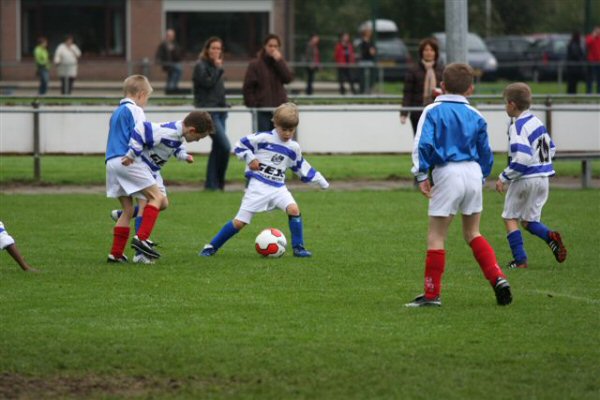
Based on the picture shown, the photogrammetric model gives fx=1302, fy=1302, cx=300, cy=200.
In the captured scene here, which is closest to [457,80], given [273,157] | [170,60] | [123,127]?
[273,157]

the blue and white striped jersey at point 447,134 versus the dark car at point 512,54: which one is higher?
the dark car at point 512,54

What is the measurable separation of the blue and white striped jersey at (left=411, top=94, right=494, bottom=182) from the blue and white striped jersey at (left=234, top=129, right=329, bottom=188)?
296cm

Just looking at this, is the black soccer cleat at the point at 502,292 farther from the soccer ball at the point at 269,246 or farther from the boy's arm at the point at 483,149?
the soccer ball at the point at 269,246

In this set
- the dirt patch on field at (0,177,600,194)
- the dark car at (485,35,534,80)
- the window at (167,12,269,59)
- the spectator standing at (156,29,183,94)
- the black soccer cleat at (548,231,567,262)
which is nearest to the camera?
the black soccer cleat at (548,231,567,262)

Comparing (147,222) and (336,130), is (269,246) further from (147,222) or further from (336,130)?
(336,130)

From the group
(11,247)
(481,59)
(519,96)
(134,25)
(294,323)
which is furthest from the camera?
(134,25)

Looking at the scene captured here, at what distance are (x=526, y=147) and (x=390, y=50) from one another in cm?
2223

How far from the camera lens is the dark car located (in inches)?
1448

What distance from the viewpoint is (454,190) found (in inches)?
343

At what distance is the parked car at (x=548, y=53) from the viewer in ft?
112

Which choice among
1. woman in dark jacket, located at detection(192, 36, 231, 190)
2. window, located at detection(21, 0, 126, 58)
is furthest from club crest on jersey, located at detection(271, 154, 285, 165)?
window, located at detection(21, 0, 126, 58)

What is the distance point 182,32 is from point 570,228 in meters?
30.4

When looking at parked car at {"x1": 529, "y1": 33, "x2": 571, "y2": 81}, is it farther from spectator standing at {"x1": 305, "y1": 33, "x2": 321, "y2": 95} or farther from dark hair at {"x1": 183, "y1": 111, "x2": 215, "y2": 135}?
dark hair at {"x1": 183, "y1": 111, "x2": 215, "y2": 135}

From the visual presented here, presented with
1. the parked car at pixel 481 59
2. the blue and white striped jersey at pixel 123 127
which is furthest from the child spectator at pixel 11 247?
the parked car at pixel 481 59
